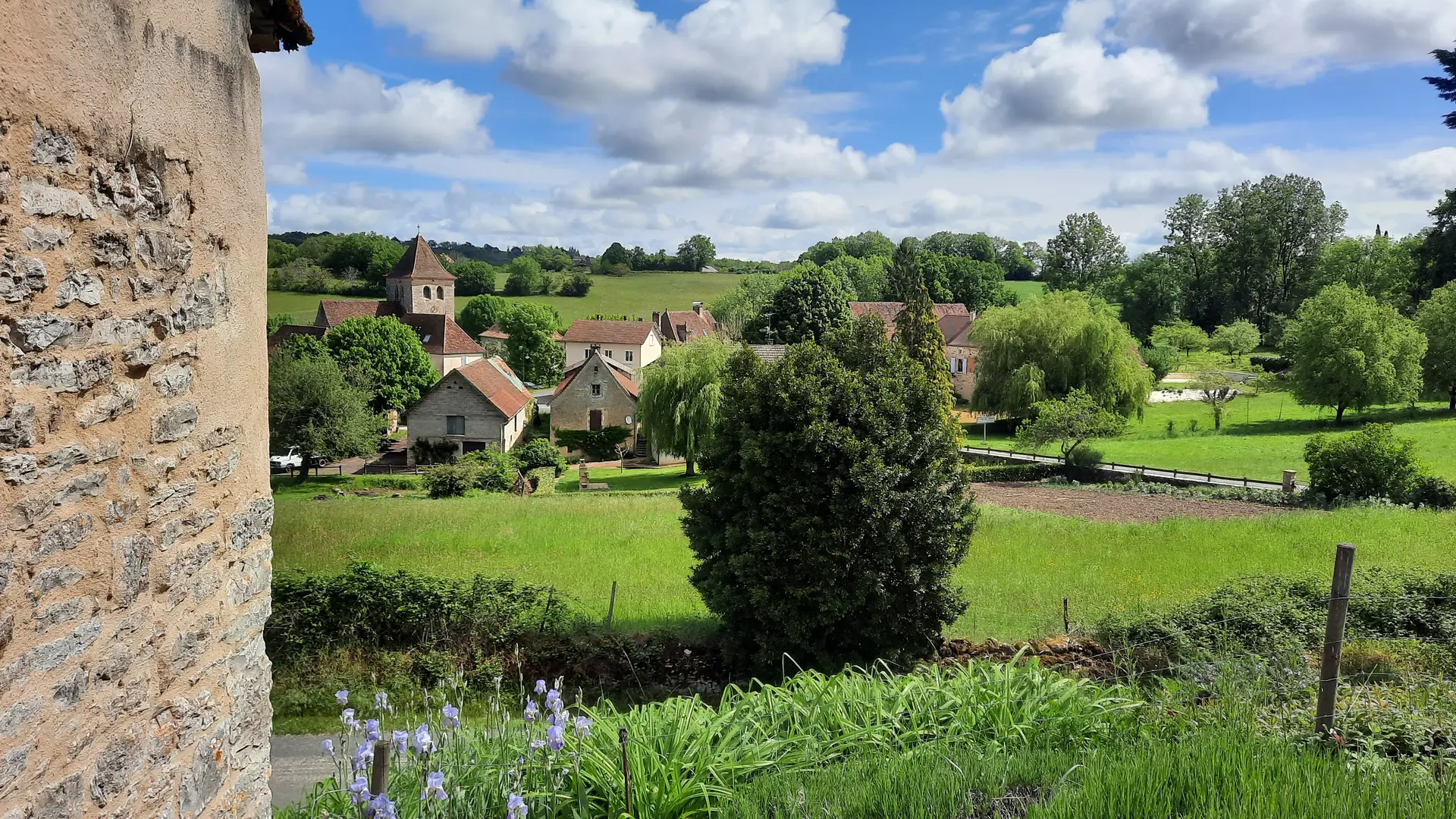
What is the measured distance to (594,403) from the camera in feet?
158

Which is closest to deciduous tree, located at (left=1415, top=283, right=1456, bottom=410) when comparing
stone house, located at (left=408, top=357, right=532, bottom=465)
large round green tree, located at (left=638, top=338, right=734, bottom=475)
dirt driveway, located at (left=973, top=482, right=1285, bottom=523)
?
dirt driveway, located at (left=973, top=482, right=1285, bottom=523)

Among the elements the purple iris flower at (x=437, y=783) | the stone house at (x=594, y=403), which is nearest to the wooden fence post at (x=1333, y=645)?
the purple iris flower at (x=437, y=783)

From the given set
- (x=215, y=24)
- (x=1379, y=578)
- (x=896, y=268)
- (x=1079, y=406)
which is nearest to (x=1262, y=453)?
(x=1079, y=406)

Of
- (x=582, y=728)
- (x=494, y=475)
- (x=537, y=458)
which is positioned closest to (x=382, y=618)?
(x=582, y=728)

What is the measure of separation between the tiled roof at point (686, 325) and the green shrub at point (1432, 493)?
58.3 m

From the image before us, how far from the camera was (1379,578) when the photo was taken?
11.6 meters

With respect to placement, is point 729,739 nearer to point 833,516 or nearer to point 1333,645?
point 1333,645

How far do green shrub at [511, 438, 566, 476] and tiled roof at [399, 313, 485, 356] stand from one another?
23946 mm

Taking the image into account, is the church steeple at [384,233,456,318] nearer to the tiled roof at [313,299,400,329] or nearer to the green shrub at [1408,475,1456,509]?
the tiled roof at [313,299,400,329]

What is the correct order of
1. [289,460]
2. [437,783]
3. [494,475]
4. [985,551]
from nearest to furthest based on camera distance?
[437,783] < [985,551] < [494,475] < [289,460]

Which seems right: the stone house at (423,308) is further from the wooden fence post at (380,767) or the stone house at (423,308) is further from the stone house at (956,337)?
the wooden fence post at (380,767)

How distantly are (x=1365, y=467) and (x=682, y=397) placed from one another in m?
24.5

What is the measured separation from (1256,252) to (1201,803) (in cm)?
8199

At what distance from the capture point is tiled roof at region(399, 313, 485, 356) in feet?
200
